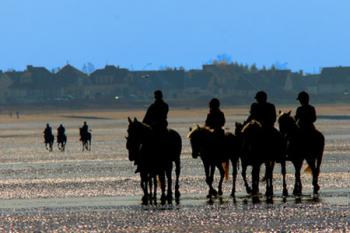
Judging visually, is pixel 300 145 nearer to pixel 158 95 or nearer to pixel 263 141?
pixel 263 141

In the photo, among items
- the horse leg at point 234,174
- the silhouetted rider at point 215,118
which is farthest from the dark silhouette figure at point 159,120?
the horse leg at point 234,174

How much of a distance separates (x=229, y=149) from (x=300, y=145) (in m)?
1.57

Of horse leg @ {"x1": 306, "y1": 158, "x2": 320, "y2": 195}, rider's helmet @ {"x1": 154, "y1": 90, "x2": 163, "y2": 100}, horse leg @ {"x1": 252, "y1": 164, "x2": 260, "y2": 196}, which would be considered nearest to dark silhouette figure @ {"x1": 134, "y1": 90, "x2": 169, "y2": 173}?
rider's helmet @ {"x1": 154, "y1": 90, "x2": 163, "y2": 100}

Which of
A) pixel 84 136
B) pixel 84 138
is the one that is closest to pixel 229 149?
pixel 84 138

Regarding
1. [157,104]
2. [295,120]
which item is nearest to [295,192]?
[295,120]

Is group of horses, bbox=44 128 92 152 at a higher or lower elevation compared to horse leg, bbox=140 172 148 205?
lower

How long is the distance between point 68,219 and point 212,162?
5674 mm

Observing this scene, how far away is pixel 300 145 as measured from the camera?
2933 cm

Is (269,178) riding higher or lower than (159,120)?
lower

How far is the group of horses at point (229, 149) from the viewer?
2828cm

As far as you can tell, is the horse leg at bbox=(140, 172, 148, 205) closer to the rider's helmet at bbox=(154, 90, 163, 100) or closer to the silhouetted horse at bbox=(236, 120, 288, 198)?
the rider's helmet at bbox=(154, 90, 163, 100)

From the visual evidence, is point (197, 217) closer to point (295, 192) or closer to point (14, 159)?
point (295, 192)

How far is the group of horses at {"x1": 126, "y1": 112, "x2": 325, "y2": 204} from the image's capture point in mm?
28281

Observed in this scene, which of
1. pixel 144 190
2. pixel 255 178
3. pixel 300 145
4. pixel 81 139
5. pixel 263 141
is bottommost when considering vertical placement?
pixel 81 139
